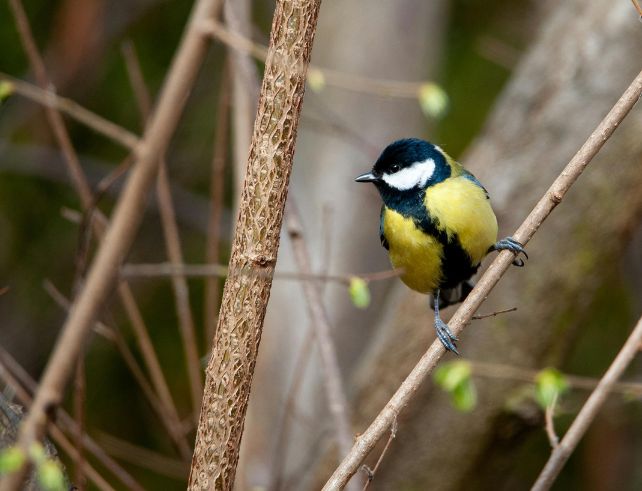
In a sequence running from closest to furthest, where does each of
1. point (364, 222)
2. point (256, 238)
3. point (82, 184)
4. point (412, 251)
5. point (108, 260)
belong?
point (108, 260) → point (256, 238) → point (82, 184) → point (412, 251) → point (364, 222)

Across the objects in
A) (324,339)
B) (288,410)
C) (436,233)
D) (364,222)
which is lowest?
(364,222)

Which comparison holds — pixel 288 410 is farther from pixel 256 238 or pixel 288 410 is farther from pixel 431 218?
pixel 256 238

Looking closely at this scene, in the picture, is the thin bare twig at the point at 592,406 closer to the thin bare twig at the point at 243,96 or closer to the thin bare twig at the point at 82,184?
the thin bare twig at the point at 82,184

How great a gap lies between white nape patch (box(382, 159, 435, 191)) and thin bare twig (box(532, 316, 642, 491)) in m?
0.68

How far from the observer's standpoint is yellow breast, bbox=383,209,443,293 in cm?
199

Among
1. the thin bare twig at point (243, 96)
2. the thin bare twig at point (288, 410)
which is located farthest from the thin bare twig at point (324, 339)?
the thin bare twig at point (243, 96)

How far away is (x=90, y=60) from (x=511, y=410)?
2.15m

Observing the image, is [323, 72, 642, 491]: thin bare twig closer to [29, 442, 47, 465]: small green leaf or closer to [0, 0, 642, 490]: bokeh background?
[0, 0, 642, 490]: bokeh background

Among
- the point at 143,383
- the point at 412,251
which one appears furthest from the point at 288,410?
the point at 412,251

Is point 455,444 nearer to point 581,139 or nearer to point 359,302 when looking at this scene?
point 581,139

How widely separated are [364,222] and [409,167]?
134cm

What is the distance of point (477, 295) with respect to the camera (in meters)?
1.43

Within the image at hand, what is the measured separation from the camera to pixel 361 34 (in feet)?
11.2

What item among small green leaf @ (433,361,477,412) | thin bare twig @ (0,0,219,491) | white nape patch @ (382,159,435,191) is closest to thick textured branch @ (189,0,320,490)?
thin bare twig @ (0,0,219,491)
